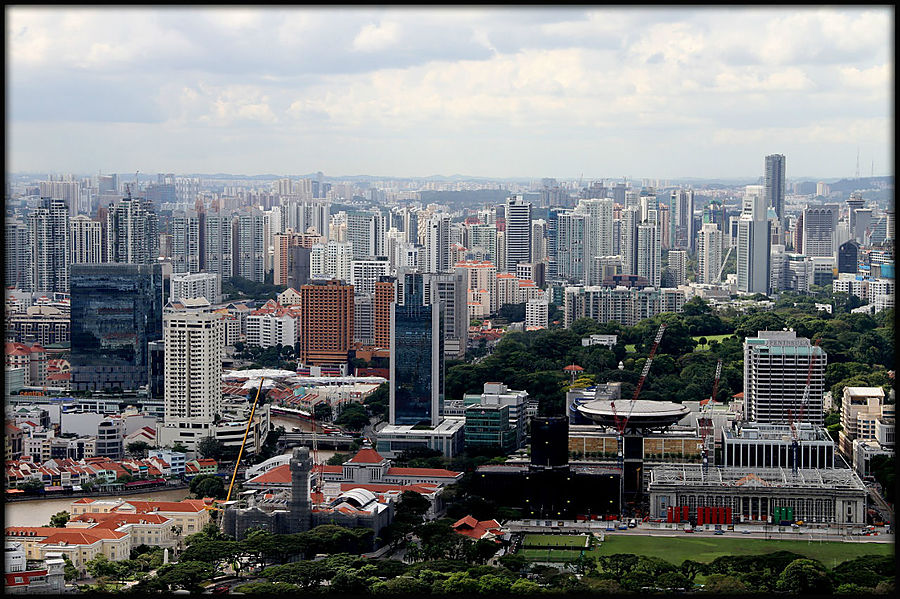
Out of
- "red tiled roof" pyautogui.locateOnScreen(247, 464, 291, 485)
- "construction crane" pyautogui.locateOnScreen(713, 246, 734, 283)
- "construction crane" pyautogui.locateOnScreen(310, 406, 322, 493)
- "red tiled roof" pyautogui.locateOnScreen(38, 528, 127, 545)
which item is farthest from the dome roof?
"construction crane" pyautogui.locateOnScreen(713, 246, 734, 283)

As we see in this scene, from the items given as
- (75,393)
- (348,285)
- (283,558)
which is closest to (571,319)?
(348,285)

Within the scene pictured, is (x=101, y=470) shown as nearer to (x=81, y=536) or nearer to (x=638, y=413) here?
(x=81, y=536)

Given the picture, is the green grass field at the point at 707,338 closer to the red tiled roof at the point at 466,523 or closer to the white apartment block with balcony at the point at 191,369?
the white apartment block with balcony at the point at 191,369

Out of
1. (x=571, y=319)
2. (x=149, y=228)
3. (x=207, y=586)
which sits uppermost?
(x=149, y=228)

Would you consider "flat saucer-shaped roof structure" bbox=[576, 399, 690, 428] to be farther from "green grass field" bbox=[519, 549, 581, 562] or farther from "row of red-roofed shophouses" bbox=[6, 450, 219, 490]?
"row of red-roofed shophouses" bbox=[6, 450, 219, 490]

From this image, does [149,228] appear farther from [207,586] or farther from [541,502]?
[207,586]
